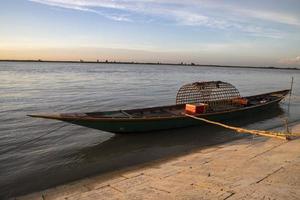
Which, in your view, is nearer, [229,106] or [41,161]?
[41,161]

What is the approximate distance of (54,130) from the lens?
1504 cm

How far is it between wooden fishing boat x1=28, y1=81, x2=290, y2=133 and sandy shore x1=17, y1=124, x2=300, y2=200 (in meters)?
3.12

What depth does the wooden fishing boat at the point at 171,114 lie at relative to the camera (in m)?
12.3

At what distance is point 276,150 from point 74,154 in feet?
24.4

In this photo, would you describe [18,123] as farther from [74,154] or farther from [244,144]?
[244,144]

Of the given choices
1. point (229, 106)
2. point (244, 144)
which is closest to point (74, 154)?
point (244, 144)

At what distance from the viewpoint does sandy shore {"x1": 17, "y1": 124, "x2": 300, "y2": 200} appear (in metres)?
6.45

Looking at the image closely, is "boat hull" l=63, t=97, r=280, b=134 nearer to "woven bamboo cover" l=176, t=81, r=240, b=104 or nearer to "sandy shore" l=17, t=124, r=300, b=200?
"woven bamboo cover" l=176, t=81, r=240, b=104

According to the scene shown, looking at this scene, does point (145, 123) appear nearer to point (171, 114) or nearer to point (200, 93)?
point (171, 114)

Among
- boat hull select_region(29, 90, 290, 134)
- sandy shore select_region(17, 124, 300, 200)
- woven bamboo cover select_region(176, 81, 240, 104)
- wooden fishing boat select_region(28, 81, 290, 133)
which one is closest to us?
sandy shore select_region(17, 124, 300, 200)

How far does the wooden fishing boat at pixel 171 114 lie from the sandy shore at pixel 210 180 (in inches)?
123

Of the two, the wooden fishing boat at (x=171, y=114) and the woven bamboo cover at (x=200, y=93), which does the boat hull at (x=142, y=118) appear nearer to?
the wooden fishing boat at (x=171, y=114)

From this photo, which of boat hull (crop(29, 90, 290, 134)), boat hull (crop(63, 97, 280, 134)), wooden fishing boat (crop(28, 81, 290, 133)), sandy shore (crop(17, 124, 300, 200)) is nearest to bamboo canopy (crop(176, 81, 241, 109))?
wooden fishing boat (crop(28, 81, 290, 133))

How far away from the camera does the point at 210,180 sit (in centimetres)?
729
